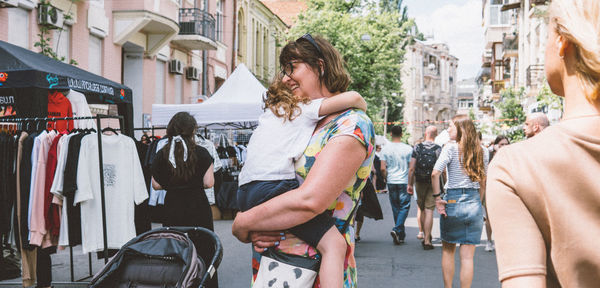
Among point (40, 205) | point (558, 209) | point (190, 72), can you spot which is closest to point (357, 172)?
point (558, 209)

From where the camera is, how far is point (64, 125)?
806 centimetres

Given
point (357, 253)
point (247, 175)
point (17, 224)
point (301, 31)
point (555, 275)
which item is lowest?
point (357, 253)

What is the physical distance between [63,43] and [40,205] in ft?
34.9

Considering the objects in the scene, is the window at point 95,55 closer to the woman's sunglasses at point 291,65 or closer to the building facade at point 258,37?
the building facade at point 258,37

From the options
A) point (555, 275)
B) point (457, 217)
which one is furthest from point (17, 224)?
point (555, 275)

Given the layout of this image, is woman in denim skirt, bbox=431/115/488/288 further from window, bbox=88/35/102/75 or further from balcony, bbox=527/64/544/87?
balcony, bbox=527/64/544/87

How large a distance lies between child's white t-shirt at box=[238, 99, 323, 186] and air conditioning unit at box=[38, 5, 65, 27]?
1331cm

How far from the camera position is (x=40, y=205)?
19.5 feet

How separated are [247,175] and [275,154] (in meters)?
0.16

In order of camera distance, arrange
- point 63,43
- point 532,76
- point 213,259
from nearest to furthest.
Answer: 1. point 213,259
2. point 63,43
3. point 532,76

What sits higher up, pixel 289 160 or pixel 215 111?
pixel 215 111

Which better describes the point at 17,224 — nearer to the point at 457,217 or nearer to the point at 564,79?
the point at 457,217

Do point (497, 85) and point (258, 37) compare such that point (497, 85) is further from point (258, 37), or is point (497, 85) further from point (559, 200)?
point (559, 200)

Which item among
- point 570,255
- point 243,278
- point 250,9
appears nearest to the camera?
point 570,255
